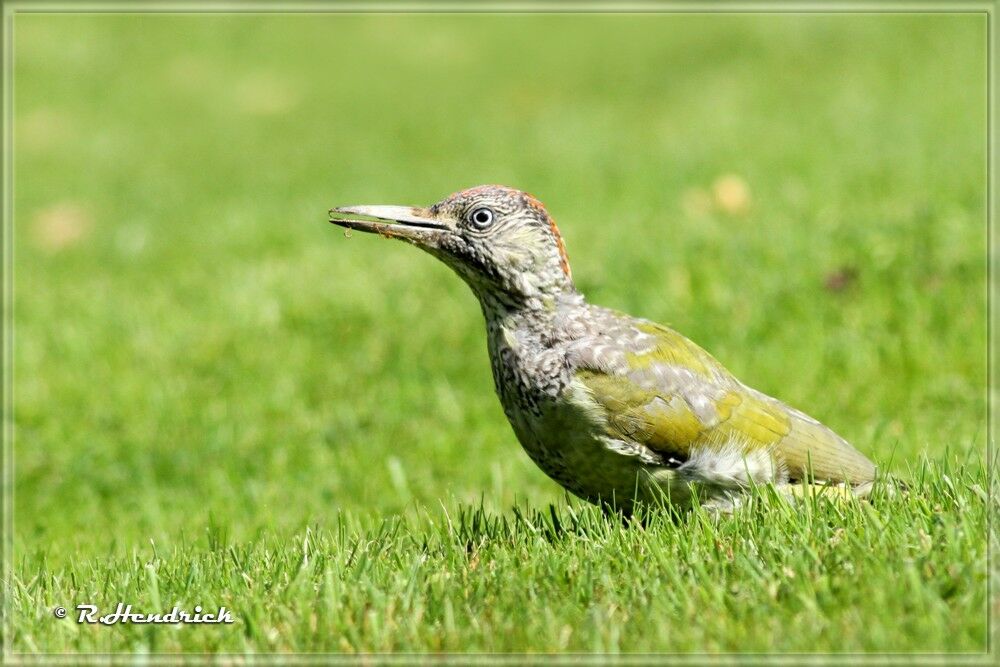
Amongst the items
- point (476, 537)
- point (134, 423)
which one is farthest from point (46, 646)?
point (134, 423)

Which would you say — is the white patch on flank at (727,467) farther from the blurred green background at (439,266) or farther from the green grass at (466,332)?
the blurred green background at (439,266)

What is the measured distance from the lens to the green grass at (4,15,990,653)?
140 inches

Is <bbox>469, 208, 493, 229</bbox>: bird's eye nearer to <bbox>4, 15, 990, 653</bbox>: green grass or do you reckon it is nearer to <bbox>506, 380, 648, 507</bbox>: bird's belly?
<bbox>506, 380, 648, 507</bbox>: bird's belly

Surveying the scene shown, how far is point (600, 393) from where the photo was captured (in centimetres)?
437

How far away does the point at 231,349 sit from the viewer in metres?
8.17

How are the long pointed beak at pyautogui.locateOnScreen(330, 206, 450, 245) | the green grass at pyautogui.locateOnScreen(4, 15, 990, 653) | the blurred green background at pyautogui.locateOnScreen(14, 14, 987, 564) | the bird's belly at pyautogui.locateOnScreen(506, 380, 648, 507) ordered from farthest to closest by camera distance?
1. the blurred green background at pyautogui.locateOnScreen(14, 14, 987, 564)
2. the long pointed beak at pyautogui.locateOnScreen(330, 206, 450, 245)
3. the bird's belly at pyautogui.locateOnScreen(506, 380, 648, 507)
4. the green grass at pyautogui.locateOnScreen(4, 15, 990, 653)

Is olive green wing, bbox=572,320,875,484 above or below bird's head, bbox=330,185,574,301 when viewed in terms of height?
below

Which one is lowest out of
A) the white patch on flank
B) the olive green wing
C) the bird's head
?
the white patch on flank

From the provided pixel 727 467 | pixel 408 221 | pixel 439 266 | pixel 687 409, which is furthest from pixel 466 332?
pixel 727 467

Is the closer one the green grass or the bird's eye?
the green grass

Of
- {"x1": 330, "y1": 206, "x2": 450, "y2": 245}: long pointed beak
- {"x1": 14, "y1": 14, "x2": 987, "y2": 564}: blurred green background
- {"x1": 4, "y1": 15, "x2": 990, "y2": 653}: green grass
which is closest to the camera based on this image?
{"x1": 4, "y1": 15, "x2": 990, "y2": 653}: green grass

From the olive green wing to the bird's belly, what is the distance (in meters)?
0.07

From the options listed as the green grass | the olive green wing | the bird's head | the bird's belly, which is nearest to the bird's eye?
the bird's head

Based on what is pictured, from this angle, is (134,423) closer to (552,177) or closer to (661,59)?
(552,177)
